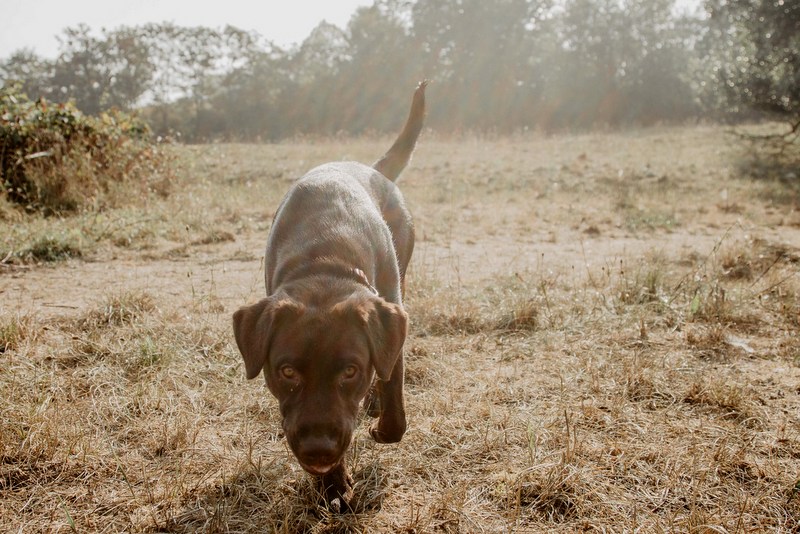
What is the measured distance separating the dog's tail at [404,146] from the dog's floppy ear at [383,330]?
2.66 meters

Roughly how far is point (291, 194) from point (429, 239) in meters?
4.23

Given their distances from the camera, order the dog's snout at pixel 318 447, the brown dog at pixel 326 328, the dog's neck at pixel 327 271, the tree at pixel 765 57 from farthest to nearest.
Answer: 1. the tree at pixel 765 57
2. the dog's neck at pixel 327 271
3. the brown dog at pixel 326 328
4. the dog's snout at pixel 318 447

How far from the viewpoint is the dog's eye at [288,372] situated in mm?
2344

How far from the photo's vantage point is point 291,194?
11.0ft

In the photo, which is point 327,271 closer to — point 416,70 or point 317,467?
point 317,467

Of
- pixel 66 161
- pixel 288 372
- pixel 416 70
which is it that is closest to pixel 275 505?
pixel 288 372

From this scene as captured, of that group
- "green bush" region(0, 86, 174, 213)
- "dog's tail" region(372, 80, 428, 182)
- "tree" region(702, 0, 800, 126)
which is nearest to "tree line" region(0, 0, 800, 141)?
"tree" region(702, 0, 800, 126)

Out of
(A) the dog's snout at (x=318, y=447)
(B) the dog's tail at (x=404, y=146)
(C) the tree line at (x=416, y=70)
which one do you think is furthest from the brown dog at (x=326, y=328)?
(C) the tree line at (x=416, y=70)

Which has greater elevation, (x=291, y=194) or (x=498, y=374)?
(x=291, y=194)

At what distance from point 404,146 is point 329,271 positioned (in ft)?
8.40

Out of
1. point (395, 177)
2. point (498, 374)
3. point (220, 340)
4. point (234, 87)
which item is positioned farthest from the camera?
point (234, 87)

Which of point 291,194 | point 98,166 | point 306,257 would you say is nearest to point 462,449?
point 306,257

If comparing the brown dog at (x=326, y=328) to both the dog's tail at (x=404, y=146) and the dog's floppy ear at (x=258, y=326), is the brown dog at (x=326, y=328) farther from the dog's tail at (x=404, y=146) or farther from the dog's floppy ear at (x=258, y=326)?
the dog's tail at (x=404, y=146)

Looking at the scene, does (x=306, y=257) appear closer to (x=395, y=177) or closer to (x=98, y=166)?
(x=395, y=177)
